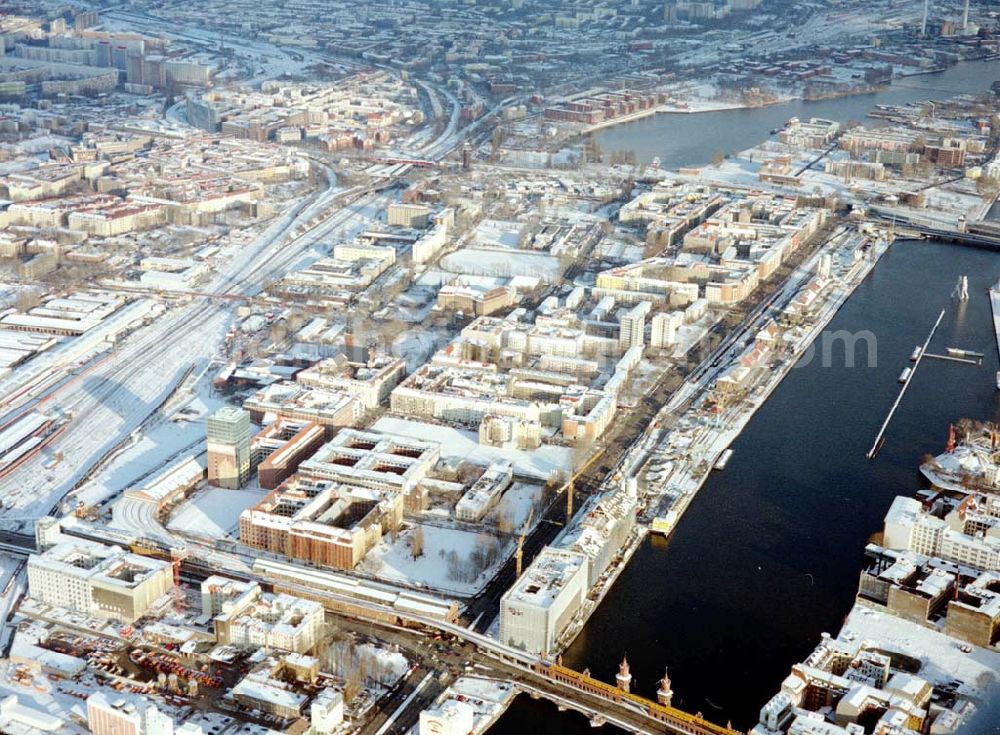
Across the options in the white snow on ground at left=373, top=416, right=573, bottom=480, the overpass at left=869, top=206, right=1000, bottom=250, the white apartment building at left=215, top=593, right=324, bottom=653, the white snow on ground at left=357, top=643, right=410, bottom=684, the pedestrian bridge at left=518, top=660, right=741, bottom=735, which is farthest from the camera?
the overpass at left=869, top=206, right=1000, bottom=250

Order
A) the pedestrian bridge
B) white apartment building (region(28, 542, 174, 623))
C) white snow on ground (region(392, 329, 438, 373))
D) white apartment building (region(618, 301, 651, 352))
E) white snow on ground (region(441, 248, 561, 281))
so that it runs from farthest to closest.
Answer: white snow on ground (region(441, 248, 561, 281)) → white apartment building (region(618, 301, 651, 352)) → white snow on ground (region(392, 329, 438, 373)) → white apartment building (region(28, 542, 174, 623)) → the pedestrian bridge

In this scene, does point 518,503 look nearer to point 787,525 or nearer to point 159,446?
point 787,525

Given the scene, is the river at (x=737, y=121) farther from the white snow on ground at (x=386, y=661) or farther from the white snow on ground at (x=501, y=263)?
the white snow on ground at (x=386, y=661)

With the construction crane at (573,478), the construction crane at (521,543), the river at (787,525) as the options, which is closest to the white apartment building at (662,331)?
the river at (787,525)

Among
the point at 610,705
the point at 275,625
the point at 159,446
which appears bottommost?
the point at 610,705

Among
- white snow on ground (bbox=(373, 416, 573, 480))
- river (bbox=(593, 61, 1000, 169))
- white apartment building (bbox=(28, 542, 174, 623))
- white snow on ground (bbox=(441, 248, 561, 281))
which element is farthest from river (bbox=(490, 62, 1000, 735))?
river (bbox=(593, 61, 1000, 169))

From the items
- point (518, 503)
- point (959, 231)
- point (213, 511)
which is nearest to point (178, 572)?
point (213, 511)

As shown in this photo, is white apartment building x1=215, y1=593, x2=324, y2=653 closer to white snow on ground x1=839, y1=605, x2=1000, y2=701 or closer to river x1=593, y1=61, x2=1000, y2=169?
white snow on ground x1=839, y1=605, x2=1000, y2=701
